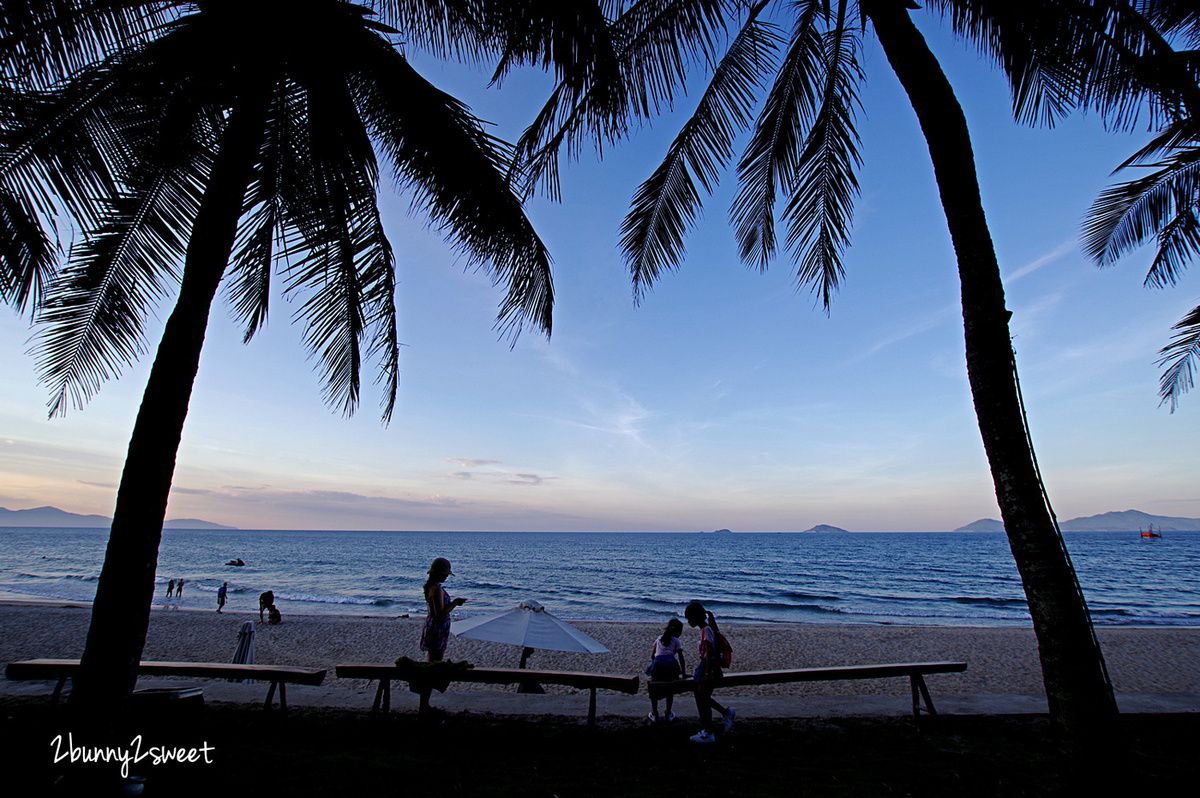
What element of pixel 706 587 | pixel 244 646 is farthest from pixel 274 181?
pixel 706 587

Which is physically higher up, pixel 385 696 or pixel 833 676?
pixel 833 676

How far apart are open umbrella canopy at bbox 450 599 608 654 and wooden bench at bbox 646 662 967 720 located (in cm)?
185

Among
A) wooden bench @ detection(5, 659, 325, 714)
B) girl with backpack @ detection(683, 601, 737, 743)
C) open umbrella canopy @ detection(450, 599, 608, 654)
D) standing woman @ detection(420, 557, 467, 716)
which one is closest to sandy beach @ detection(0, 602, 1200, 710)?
open umbrella canopy @ detection(450, 599, 608, 654)

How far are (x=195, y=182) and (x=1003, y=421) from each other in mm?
6315

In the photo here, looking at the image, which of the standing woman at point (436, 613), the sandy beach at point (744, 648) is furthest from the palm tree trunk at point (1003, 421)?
the sandy beach at point (744, 648)

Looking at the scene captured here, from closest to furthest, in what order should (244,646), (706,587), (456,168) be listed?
(456,168)
(244,646)
(706,587)

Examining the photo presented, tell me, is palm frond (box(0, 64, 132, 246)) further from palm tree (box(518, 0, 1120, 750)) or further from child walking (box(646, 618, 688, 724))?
child walking (box(646, 618, 688, 724))

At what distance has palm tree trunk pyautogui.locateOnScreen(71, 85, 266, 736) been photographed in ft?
9.30

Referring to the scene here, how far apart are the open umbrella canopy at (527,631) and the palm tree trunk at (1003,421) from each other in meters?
Answer: 4.97

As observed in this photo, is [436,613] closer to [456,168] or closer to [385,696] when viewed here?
[385,696]

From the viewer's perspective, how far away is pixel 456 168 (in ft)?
15.3

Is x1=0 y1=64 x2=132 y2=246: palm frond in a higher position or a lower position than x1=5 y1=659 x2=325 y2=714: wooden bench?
higher

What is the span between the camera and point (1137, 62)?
3.83m

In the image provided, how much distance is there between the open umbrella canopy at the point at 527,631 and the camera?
7238 mm
